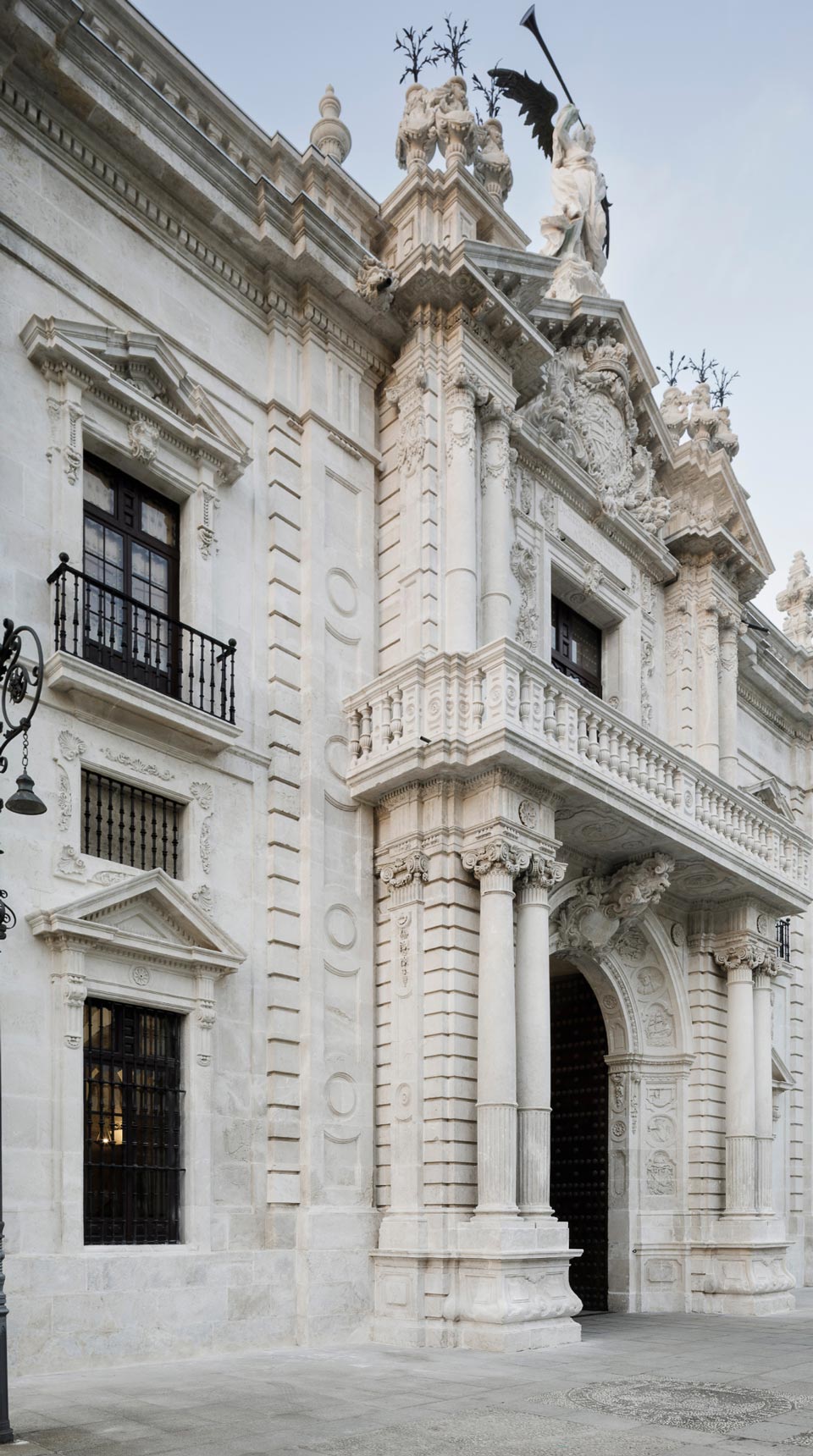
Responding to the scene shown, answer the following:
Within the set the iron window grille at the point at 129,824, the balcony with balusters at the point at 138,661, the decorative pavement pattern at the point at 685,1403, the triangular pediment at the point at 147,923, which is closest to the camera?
the decorative pavement pattern at the point at 685,1403

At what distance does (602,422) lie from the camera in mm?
20859

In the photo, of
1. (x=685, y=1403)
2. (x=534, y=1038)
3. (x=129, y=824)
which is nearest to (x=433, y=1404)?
(x=685, y=1403)

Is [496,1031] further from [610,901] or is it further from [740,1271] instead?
[740,1271]

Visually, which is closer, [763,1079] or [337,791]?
[337,791]

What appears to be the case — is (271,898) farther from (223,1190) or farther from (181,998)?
(223,1190)

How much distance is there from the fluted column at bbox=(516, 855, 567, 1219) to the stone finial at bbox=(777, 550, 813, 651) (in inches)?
662

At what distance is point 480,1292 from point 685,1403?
356 centimetres

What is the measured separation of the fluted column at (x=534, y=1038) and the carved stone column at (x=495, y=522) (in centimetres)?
328

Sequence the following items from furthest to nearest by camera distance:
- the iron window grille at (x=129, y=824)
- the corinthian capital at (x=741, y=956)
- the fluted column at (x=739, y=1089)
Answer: the corinthian capital at (x=741, y=956) → the fluted column at (x=739, y=1089) → the iron window grille at (x=129, y=824)

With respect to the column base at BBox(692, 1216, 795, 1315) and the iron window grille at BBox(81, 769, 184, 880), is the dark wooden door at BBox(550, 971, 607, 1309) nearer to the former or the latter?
the column base at BBox(692, 1216, 795, 1315)

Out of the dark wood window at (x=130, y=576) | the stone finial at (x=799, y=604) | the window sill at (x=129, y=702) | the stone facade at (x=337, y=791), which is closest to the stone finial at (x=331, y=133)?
the stone facade at (x=337, y=791)

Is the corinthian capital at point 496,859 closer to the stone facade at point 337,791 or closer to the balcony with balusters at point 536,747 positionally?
the stone facade at point 337,791

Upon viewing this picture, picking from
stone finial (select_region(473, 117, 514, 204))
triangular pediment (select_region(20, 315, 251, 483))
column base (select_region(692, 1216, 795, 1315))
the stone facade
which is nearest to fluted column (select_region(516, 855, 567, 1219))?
the stone facade

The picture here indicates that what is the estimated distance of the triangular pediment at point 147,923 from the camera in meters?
12.0
